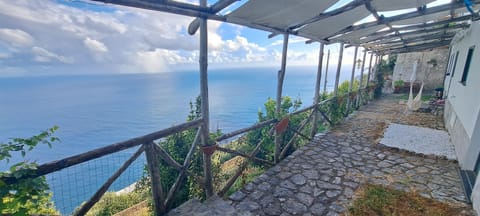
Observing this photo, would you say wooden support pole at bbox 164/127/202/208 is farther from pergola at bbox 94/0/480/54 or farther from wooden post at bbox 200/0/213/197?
pergola at bbox 94/0/480/54

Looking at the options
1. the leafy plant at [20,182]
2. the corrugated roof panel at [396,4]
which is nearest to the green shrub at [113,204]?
the leafy plant at [20,182]

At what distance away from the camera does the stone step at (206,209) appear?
2.65m

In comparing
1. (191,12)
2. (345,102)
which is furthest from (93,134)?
(191,12)

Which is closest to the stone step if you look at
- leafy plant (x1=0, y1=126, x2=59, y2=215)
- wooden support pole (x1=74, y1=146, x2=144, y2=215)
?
wooden support pole (x1=74, y1=146, x2=144, y2=215)

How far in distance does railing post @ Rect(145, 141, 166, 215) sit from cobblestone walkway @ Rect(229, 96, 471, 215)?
90 centimetres

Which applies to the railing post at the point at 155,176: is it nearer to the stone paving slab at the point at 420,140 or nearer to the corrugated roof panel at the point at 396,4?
the corrugated roof panel at the point at 396,4

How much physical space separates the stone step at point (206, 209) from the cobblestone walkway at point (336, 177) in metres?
0.13

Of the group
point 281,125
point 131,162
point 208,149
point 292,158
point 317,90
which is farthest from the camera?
point 317,90

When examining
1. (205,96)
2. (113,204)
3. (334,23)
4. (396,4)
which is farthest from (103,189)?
(113,204)

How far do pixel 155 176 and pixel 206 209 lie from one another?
2.43 ft

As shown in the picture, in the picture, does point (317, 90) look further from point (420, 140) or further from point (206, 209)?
point (206, 209)

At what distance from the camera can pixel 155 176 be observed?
2506 mm

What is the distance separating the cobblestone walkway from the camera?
294 cm

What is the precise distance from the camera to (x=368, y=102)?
10.3m
